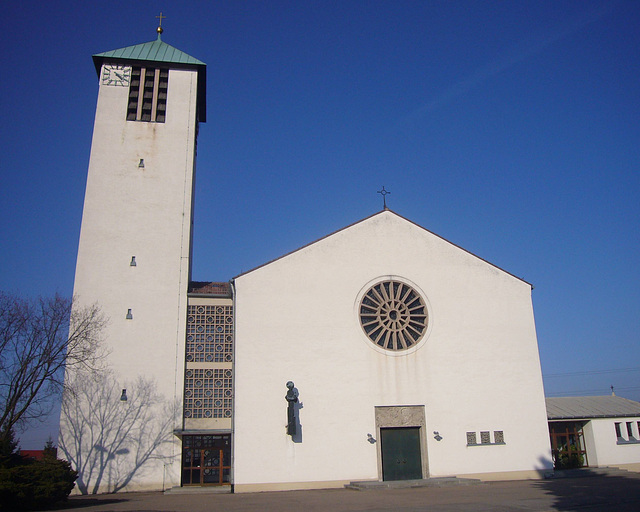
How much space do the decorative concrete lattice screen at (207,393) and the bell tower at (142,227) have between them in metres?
0.40

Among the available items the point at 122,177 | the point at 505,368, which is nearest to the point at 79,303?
the point at 122,177

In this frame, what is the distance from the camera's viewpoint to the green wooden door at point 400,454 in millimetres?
21219

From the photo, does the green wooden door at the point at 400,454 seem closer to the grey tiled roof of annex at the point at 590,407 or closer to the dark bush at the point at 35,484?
the grey tiled roof of annex at the point at 590,407

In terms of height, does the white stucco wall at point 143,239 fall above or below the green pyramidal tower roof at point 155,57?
below

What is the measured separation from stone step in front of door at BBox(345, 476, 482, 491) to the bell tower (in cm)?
723

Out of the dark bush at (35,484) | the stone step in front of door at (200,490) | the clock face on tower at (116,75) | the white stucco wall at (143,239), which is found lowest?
the stone step in front of door at (200,490)

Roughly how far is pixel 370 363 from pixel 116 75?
1874 centimetres

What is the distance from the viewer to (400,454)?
21453mm

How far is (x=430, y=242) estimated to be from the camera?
24.5 m

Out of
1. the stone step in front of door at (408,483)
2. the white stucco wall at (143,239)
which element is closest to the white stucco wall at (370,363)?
the stone step in front of door at (408,483)

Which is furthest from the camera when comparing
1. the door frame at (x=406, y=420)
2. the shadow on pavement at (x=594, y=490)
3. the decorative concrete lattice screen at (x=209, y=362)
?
the decorative concrete lattice screen at (x=209, y=362)

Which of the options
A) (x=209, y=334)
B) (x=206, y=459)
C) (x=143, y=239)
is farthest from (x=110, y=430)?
(x=143, y=239)

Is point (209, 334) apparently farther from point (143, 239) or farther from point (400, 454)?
point (400, 454)

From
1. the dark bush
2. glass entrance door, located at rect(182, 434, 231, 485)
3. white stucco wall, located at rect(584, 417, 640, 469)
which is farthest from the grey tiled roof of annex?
the dark bush
